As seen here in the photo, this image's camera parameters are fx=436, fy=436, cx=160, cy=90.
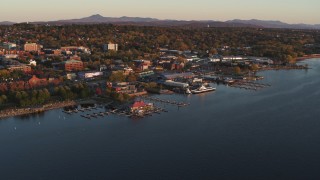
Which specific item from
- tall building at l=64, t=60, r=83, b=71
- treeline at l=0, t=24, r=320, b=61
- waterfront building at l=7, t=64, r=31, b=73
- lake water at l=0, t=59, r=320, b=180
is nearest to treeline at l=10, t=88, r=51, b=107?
lake water at l=0, t=59, r=320, b=180

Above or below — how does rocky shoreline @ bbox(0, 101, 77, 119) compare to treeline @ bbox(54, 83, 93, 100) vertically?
below

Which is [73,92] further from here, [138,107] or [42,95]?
[138,107]

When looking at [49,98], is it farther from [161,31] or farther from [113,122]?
[161,31]

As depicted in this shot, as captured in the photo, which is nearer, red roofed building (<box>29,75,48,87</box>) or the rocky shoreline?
the rocky shoreline

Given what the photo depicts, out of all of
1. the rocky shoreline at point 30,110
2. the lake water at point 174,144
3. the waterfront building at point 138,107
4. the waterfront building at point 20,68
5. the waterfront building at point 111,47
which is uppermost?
the waterfront building at point 111,47

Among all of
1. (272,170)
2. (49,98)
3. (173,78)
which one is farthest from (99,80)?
(272,170)

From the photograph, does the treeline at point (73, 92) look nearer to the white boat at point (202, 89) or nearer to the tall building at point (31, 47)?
the white boat at point (202, 89)

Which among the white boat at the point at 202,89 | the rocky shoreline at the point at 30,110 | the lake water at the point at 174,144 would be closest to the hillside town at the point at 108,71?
the white boat at the point at 202,89

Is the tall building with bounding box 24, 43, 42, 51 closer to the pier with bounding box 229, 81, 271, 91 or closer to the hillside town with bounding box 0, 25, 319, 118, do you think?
the hillside town with bounding box 0, 25, 319, 118

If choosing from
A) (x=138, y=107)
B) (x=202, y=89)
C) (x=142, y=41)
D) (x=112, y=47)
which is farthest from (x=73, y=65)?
(x=142, y=41)
